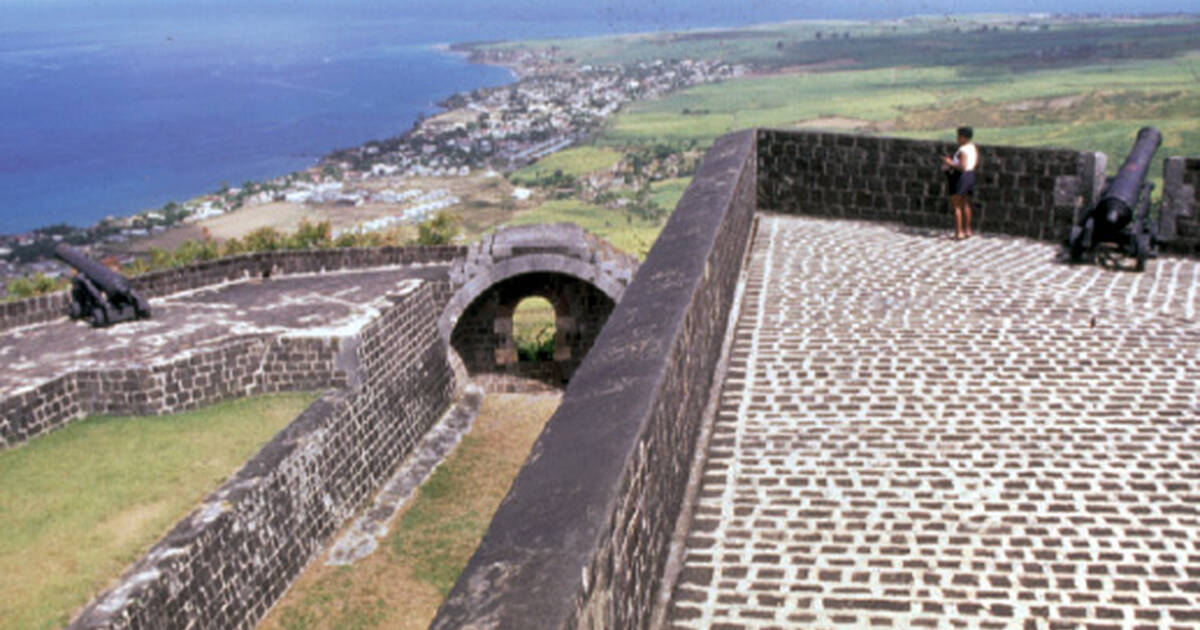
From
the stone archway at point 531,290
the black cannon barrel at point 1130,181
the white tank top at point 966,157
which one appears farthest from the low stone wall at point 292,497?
the black cannon barrel at point 1130,181

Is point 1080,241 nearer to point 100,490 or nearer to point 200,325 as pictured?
point 100,490

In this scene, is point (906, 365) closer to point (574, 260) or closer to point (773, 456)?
point (773, 456)

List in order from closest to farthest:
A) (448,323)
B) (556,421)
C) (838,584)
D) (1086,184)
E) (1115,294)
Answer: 1. (556,421)
2. (838,584)
3. (1115,294)
4. (1086,184)
5. (448,323)

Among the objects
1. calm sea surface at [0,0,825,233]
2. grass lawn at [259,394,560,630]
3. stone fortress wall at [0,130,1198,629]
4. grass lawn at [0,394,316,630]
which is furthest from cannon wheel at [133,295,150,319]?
calm sea surface at [0,0,825,233]

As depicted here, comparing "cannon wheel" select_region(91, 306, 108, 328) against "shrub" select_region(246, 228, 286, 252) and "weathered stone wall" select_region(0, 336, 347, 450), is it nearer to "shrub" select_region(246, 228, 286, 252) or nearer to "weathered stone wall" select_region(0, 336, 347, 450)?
"weathered stone wall" select_region(0, 336, 347, 450)

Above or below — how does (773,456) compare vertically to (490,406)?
above

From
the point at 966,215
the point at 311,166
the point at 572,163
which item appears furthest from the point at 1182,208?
the point at 311,166

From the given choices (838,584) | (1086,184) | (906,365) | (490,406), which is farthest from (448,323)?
(838,584)
